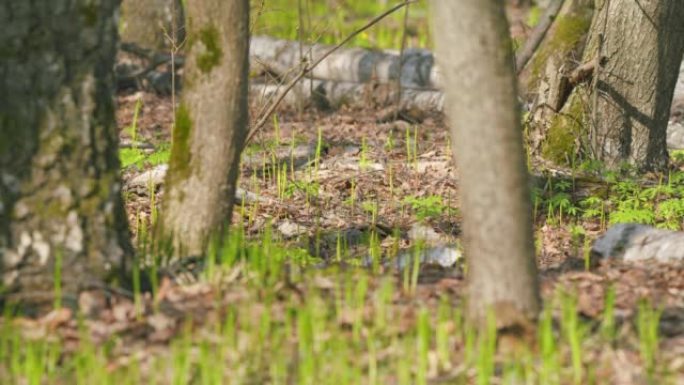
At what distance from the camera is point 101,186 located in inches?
205

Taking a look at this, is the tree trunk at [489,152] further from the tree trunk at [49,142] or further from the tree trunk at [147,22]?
the tree trunk at [147,22]

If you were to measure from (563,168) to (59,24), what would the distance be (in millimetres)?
5021

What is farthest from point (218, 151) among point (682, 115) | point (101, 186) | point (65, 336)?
point (682, 115)

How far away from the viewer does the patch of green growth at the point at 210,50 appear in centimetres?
571

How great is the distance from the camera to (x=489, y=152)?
4.74 metres

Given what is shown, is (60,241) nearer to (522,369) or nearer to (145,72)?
(522,369)

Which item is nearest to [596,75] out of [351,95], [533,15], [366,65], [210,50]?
[351,95]

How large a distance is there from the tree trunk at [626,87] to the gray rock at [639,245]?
103 inches

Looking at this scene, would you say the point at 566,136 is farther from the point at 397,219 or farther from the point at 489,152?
the point at 489,152

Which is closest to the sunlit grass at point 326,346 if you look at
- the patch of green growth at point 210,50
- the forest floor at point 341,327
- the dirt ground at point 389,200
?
the forest floor at point 341,327

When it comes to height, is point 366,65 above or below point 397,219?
above

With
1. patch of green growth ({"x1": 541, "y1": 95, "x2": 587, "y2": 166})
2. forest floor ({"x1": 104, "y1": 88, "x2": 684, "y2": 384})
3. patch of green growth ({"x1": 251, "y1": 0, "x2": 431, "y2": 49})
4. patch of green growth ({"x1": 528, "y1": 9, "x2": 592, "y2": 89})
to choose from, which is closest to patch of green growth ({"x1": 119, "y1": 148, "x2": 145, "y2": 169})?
forest floor ({"x1": 104, "y1": 88, "x2": 684, "y2": 384})

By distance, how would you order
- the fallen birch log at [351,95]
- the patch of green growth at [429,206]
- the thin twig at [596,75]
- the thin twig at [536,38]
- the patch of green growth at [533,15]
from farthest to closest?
the patch of green growth at [533,15] < the fallen birch log at [351,95] < the thin twig at [536,38] < the thin twig at [596,75] < the patch of green growth at [429,206]

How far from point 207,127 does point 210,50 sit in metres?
0.36
